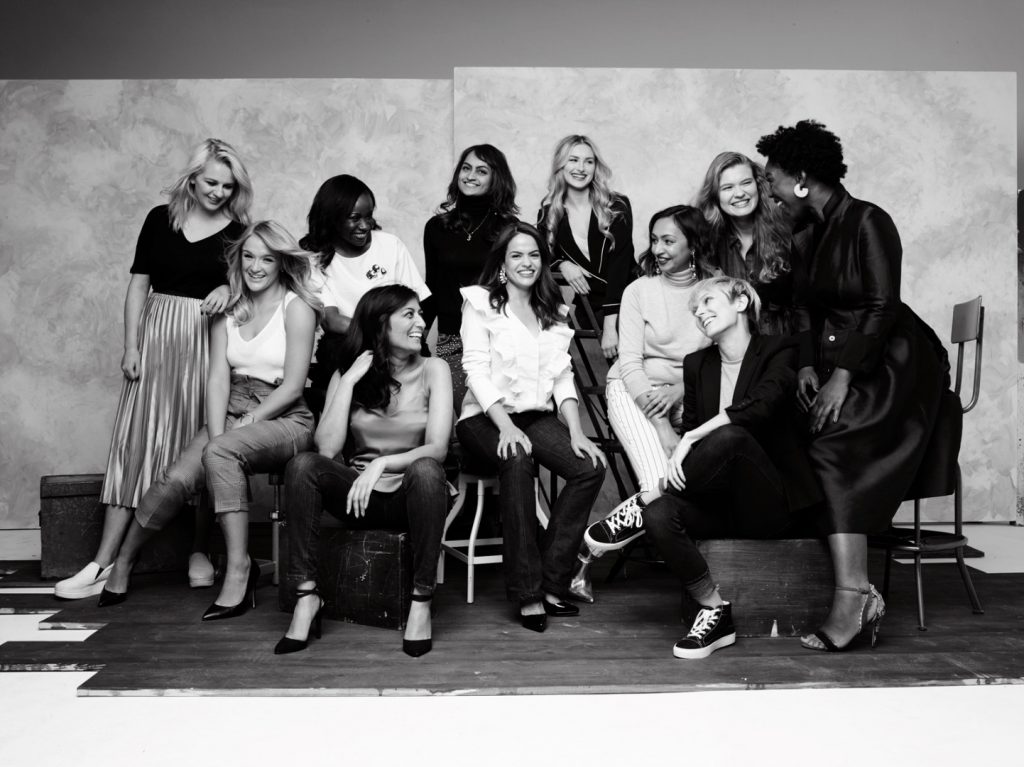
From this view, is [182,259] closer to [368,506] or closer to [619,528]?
[368,506]

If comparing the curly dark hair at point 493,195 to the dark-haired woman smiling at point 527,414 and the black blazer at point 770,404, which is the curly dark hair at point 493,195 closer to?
the dark-haired woman smiling at point 527,414

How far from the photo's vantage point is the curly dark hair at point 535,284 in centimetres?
359

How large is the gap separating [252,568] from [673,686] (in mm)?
1625

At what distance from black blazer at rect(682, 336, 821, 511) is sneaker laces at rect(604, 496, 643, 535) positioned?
34cm

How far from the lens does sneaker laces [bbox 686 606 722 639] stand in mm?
2918

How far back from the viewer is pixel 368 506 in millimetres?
3193

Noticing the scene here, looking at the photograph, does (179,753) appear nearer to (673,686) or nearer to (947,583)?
(673,686)

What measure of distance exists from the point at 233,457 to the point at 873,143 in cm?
389

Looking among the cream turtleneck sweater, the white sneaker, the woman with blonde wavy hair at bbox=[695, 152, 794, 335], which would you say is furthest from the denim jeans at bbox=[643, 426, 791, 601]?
the white sneaker

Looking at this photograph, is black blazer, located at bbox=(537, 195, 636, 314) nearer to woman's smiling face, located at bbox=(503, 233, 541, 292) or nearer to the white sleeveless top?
woman's smiling face, located at bbox=(503, 233, 541, 292)

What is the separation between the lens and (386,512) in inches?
125

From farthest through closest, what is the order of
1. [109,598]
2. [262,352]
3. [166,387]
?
[166,387]
[262,352]
[109,598]

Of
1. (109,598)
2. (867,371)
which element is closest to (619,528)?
(867,371)

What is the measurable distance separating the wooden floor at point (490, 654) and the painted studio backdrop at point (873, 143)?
2.28m
